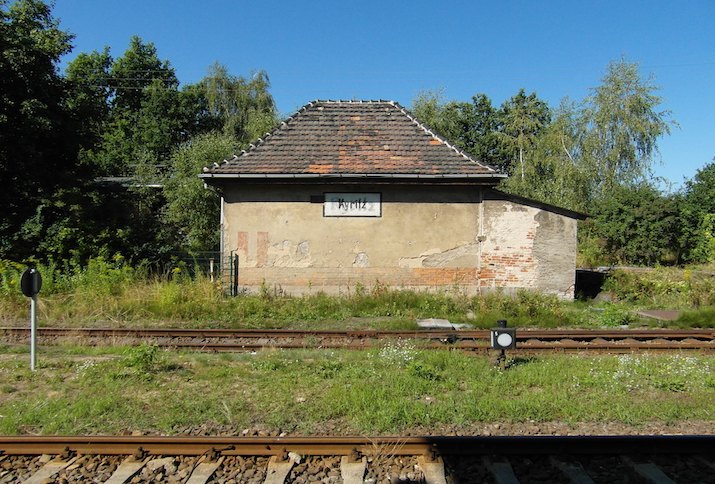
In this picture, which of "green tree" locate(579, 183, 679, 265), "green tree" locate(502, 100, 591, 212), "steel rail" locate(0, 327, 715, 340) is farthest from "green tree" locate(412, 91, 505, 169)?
"steel rail" locate(0, 327, 715, 340)

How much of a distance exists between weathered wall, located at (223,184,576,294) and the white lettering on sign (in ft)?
0.47

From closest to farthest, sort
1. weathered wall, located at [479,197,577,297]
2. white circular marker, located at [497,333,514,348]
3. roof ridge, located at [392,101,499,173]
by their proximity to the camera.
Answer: white circular marker, located at [497,333,514,348]
weathered wall, located at [479,197,577,297]
roof ridge, located at [392,101,499,173]

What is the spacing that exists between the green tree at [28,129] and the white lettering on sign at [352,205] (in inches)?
368

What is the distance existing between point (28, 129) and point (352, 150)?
37.5ft

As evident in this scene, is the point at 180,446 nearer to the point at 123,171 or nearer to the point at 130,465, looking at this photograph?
the point at 130,465

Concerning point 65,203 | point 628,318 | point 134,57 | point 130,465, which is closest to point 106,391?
point 130,465

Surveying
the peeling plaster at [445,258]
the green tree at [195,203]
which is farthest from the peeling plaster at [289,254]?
the green tree at [195,203]

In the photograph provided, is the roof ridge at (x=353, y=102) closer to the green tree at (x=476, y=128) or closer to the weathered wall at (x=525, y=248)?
the weathered wall at (x=525, y=248)

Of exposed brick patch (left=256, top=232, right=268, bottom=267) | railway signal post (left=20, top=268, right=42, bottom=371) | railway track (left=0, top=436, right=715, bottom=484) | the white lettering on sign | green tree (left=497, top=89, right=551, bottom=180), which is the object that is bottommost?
railway track (left=0, top=436, right=715, bottom=484)

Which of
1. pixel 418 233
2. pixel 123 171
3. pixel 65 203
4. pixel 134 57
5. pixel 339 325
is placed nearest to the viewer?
pixel 339 325

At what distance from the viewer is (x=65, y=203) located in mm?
15859

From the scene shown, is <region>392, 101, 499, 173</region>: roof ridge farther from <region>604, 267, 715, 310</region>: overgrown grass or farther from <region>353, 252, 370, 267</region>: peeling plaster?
<region>604, 267, 715, 310</region>: overgrown grass

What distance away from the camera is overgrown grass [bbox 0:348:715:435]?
17.1 ft

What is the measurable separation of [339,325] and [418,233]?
14.2 ft
